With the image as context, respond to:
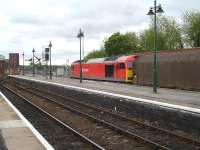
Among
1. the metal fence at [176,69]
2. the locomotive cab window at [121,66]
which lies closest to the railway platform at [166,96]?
the metal fence at [176,69]

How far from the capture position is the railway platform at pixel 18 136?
1369cm

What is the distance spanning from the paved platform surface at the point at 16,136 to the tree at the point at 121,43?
94911 mm

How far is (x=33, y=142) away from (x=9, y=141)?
2.65ft

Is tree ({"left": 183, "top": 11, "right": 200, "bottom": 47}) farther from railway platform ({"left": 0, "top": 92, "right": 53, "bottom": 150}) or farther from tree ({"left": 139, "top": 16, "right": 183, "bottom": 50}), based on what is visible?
railway platform ({"left": 0, "top": 92, "right": 53, "bottom": 150})

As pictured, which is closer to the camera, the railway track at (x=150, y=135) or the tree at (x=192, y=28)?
the railway track at (x=150, y=135)

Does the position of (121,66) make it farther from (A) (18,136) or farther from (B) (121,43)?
(B) (121,43)

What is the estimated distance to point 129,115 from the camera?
77.4ft

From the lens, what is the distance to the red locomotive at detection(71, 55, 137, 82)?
53494mm

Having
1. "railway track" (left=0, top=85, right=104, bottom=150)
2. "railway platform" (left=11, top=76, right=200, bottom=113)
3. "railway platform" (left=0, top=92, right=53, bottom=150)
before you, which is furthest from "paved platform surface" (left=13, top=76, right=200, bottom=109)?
"railway platform" (left=0, top=92, right=53, bottom=150)

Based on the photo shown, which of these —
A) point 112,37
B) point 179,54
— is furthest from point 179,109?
point 112,37

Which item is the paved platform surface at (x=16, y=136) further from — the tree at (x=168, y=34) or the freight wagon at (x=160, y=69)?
the tree at (x=168, y=34)

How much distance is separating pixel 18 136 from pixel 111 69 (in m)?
44.7

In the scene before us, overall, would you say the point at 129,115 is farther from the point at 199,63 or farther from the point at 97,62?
the point at 97,62

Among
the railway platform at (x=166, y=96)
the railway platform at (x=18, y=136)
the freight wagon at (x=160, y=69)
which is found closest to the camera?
the railway platform at (x=18, y=136)
